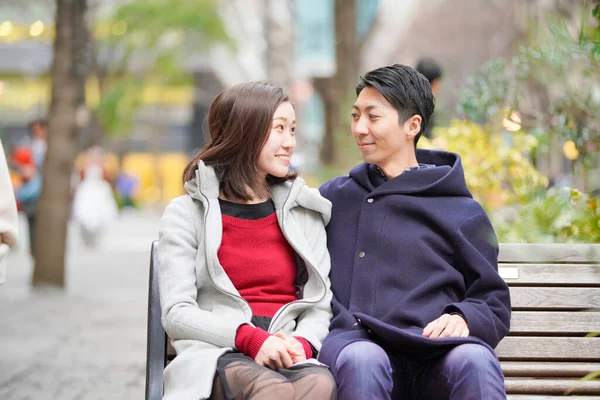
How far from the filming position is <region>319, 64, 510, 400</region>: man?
3.46m

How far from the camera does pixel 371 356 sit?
3428mm

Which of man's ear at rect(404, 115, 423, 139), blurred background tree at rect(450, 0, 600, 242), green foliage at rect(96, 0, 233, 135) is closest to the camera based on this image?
man's ear at rect(404, 115, 423, 139)

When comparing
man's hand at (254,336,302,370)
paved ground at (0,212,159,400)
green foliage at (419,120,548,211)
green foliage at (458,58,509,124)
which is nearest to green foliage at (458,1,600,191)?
green foliage at (458,58,509,124)

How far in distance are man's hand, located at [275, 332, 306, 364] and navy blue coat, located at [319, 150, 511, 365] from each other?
0.10 metres

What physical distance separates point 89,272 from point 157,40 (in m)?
15.9

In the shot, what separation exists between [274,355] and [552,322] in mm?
1268

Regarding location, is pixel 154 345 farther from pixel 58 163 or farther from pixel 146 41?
pixel 146 41

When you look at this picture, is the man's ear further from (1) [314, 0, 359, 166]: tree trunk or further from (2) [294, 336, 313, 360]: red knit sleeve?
(1) [314, 0, 359, 166]: tree trunk

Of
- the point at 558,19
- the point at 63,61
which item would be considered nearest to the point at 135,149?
the point at 63,61

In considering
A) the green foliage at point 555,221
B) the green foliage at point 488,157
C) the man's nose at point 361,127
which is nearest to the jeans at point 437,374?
the man's nose at point 361,127

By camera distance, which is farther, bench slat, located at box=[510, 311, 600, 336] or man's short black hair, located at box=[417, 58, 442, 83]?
man's short black hair, located at box=[417, 58, 442, 83]

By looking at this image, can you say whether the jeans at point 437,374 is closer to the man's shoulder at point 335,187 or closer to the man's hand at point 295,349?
the man's hand at point 295,349

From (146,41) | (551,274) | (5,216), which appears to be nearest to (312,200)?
(551,274)

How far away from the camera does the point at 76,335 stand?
27.9 feet
